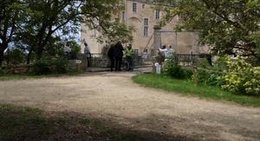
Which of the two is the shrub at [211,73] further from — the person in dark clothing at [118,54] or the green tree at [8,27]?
the green tree at [8,27]

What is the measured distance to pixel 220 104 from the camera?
14.2 meters

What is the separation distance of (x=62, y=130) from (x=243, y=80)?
9.30 meters

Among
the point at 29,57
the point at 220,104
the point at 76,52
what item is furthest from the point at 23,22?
the point at 220,104

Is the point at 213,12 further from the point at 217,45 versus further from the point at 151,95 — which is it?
the point at 151,95

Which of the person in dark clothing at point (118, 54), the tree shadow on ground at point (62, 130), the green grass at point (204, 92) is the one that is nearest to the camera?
the tree shadow on ground at point (62, 130)

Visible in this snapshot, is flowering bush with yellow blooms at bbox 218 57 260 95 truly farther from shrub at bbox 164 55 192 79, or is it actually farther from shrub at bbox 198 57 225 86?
shrub at bbox 164 55 192 79

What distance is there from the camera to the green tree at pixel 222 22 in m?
18.3

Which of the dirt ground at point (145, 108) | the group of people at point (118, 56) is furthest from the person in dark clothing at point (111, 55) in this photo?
the dirt ground at point (145, 108)

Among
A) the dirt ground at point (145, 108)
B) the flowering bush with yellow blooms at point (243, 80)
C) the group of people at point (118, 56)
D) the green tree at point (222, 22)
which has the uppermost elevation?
the green tree at point (222, 22)

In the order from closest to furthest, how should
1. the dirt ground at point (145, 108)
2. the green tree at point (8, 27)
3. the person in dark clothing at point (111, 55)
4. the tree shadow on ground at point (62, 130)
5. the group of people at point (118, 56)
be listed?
the tree shadow on ground at point (62, 130) < the dirt ground at point (145, 108) < the green tree at point (8, 27) < the group of people at point (118, 56) < the person in dark clothing at point (111, 55)

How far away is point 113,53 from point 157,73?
3.76 meters

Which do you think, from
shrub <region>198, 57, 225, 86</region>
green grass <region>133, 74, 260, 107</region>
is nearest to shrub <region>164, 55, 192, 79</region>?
shrub <region>198, 57, 225, 86</region>

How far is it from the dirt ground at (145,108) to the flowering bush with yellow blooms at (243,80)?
6.96ft

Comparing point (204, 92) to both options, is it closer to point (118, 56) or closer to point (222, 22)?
point (222, 22)
